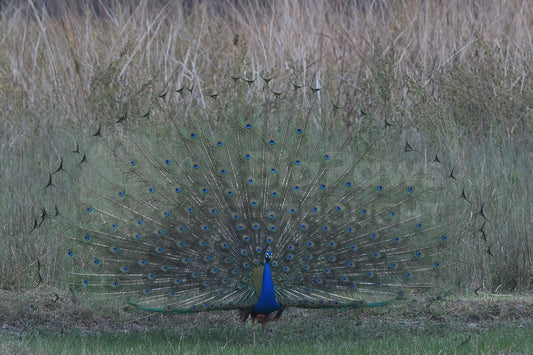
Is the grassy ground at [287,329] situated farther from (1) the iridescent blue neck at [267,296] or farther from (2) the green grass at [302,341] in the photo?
(1) the iridescent blue neck at [267,296]

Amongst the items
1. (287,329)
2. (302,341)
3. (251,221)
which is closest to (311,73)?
(287,329)

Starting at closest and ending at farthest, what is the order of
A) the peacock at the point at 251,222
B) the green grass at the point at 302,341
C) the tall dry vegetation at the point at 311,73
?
the green grass at the point at 302,341 < the peacock at the point at 251,222 < the tall dry vegetation at the point at 311,73

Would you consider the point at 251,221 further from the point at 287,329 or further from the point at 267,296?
the point at 287,329

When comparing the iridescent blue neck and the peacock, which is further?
the peacock

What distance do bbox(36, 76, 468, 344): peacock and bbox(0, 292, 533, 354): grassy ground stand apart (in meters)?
0.36

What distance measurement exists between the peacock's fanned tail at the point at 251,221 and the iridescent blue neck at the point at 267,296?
20 centimetres

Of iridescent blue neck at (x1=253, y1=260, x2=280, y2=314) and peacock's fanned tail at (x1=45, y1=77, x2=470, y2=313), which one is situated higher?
peacock's fanned tail at (x1=45, y1=77, x2=470, y2=313)

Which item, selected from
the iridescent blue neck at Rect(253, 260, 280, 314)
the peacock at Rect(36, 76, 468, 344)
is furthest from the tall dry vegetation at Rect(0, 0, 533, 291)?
the iridescent blue neck at Rect(253, 260, 280, 314)

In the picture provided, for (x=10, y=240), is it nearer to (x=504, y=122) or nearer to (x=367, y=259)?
(x=367, y=259)

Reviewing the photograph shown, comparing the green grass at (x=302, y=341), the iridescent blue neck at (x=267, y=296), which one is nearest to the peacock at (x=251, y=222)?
the iridescent blue neck at (x=267, y=296)

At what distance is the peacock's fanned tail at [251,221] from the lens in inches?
237

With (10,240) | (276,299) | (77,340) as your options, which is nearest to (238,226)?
(276,299)

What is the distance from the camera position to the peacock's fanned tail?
6.01 meters

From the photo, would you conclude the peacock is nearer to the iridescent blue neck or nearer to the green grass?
the iridescent blue neck
